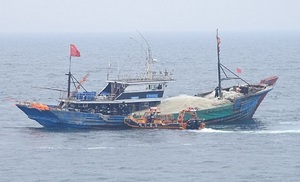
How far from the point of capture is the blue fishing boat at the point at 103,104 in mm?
88750

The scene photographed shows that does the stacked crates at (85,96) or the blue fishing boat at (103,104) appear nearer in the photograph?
the blue fishing boat at (103,104)

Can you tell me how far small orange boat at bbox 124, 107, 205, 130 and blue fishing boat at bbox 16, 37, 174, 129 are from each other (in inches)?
47.0

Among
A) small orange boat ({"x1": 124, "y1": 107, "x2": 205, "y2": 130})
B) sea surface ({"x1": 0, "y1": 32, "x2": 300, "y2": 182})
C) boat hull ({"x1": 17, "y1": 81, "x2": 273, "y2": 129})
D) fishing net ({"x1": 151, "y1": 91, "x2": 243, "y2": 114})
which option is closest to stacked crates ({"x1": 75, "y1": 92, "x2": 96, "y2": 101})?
boat hull ({"x1": 17, "y1": 81, "x2": 273, "y2": 129})

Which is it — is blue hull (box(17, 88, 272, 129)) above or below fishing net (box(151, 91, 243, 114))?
below

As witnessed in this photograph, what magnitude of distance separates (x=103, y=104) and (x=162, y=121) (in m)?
6.13

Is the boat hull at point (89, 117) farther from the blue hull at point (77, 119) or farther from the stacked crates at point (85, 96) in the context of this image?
the stacked crates at point (85, 96)

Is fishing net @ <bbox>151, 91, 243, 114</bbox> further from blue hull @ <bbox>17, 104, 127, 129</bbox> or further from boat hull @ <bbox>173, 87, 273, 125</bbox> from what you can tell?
blue hull @ <bbox>17, 104, 127, 129</bbox>

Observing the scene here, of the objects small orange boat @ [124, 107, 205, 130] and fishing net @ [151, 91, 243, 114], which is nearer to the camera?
small orange boat @ [124, 107, 205, 130]

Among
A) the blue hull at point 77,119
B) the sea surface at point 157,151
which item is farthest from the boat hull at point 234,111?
the blue hull at point 77,119

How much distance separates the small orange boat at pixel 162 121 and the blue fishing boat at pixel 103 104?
1193mm

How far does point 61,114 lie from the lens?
3487 inches

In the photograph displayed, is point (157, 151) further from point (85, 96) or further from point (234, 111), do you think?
point (234, 111)

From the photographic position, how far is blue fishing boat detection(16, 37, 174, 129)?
88.8 metres

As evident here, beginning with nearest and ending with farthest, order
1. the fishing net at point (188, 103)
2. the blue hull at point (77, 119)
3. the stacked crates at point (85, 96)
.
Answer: the blue hull at point (77, 119), the stacked crates at point (85, 96), the fishing net at point (188, 103)
